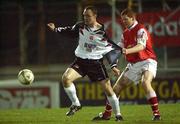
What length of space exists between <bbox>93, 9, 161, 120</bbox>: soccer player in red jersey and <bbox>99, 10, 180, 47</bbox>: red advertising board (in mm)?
7182

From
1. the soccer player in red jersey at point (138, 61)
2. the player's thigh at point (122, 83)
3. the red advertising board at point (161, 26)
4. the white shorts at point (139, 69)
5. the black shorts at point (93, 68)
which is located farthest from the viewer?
the red advertising board at point (161, 26)

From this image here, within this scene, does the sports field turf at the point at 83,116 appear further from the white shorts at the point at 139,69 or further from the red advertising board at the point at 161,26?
the red advertising board at the point at 161,26

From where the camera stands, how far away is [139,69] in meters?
13.7

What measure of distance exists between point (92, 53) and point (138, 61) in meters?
0.95

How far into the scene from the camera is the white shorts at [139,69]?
13648 mm

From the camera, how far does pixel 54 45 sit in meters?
26.5

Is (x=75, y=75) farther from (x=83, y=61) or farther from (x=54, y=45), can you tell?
(x=54, y=45)

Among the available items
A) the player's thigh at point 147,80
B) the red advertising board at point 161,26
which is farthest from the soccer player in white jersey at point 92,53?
the red advertising board at point 161,26

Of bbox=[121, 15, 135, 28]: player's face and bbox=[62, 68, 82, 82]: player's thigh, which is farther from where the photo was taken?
bbox=[62, 68, 82, 82]: player's thigh

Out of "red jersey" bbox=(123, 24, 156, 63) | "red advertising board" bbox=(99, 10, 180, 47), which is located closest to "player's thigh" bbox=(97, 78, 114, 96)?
"red jersey" bbox=(123, 24, 156, 63)

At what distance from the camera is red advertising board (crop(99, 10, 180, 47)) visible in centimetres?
2103

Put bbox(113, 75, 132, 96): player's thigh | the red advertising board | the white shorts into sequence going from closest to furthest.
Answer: the white shorts, bbox(113, 75, 132, 96): player's thigh, the red advertising board

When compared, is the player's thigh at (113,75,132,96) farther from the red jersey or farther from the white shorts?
the red jersey

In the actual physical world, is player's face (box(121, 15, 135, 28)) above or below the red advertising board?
above
